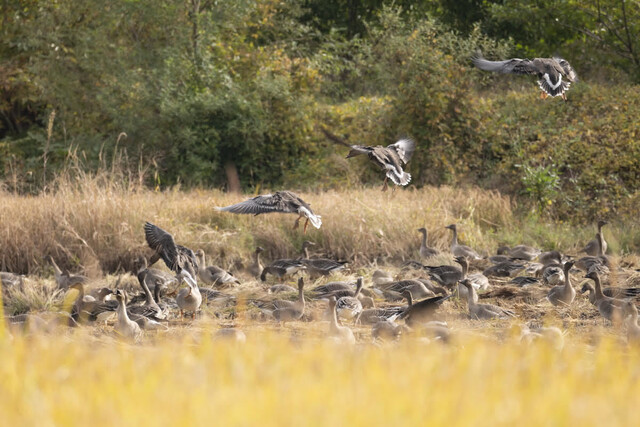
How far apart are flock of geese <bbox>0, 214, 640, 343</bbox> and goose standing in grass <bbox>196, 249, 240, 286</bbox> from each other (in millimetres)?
15

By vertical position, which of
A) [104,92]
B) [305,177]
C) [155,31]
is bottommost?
[305,177]

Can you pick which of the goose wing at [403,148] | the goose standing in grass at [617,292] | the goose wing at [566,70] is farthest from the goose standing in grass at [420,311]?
the goose wing at [566,70]

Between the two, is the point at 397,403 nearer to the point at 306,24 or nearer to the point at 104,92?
the point at 104,92

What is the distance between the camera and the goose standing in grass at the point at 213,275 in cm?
1144

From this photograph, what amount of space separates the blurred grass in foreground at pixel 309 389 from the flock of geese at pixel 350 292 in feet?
7.23

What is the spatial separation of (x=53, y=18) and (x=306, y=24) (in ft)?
26.2

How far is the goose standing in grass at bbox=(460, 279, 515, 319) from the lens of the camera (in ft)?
29.7

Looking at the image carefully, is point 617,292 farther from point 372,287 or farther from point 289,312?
point 289,312

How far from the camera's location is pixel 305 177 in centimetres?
2030

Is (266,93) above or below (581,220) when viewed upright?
above

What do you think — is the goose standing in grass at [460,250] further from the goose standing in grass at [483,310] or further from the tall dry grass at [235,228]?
the goose standing in grass at [483,310]

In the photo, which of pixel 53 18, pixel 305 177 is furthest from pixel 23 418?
pixel 53 18

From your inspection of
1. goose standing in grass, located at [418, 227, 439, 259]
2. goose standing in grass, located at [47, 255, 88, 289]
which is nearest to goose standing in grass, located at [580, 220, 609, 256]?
goose standing in grass, located at [418, 227, 439, 259]

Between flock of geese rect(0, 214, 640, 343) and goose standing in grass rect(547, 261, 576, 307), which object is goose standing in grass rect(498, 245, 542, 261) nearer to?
flock of geese rect(0, 214, 640, 343)
